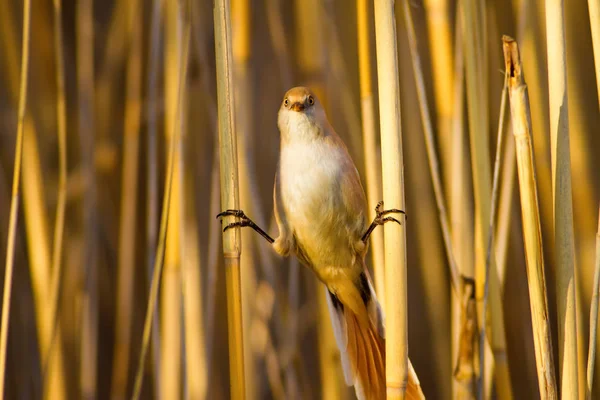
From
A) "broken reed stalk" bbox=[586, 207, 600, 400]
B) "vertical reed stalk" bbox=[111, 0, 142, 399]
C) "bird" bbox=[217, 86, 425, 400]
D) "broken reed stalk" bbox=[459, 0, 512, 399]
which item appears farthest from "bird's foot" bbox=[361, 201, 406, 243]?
"vertical reed stalk" bbox=[111, 0, 142, 399]

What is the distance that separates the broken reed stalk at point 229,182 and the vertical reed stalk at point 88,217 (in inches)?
26.6

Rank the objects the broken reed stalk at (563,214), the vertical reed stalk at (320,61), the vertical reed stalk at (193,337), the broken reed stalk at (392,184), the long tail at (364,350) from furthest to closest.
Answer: the vertical reed stalk at (320,61) < the vertical reed stalk at (193,337) < the long tail at (364,350) < the broken reed stalk at (563,214) < the broken reed stalk at (392,184)

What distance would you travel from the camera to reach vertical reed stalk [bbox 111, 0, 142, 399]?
1.55 metres

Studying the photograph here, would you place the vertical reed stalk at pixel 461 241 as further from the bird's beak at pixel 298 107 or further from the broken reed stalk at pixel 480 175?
the bird's beak at pixel 298 107

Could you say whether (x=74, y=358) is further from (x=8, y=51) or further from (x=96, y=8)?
(x=96, y=8)

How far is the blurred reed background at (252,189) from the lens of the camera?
56.0 inches

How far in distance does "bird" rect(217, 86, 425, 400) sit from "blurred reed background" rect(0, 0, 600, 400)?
0.08 meters

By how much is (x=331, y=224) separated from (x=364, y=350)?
10.1 inches

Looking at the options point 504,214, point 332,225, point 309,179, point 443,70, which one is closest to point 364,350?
point 332,225

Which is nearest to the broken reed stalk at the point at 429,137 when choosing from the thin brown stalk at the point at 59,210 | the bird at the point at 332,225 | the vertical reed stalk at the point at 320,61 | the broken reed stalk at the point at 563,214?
the bird at the point at 332,225

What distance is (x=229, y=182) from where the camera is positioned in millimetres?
1003

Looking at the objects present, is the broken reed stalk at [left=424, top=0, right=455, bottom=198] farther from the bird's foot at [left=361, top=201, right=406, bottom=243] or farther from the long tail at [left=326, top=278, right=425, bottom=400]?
the long tail at [left=326, top=278, right=425, bottom=400]

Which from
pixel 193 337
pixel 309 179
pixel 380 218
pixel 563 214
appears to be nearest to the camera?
pixel 563 214

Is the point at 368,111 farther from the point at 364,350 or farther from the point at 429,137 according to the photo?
the point at 364,350
